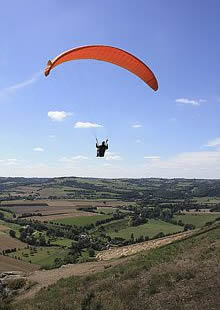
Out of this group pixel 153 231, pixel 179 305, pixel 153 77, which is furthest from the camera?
pixel 153 231

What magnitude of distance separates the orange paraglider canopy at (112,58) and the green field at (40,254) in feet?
134

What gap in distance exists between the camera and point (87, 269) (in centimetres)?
2555

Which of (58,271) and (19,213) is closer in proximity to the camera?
(58,271)

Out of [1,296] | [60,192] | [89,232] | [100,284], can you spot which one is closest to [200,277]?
[100,284]

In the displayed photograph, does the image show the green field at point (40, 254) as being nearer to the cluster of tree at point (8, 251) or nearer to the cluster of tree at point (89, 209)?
the cluster of tree at point (8, 251)

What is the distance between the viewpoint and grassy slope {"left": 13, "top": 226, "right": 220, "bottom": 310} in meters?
15.0

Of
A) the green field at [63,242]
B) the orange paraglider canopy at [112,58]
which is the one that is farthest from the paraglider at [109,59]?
the green field at [63,242]

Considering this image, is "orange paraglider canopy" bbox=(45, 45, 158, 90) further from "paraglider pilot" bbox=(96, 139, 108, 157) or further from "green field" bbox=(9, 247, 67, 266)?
"green field" bbox=(9, 247, 67, 266)

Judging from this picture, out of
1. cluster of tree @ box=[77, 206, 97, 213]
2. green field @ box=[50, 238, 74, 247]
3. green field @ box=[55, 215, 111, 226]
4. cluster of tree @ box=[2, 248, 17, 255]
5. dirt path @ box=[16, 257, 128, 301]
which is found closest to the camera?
dirt path @ box=[16, 257, 128, 301]

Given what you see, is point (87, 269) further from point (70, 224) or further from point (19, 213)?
point (19, 213)

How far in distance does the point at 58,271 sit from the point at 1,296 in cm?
505

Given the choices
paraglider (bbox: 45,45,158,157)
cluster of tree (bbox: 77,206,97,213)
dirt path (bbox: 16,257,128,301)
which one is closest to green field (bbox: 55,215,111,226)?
cluster of tree (bbox: 77,206,97,213)

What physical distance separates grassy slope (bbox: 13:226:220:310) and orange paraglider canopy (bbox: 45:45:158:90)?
10.2m

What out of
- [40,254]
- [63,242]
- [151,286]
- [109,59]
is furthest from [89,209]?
[151,286]
